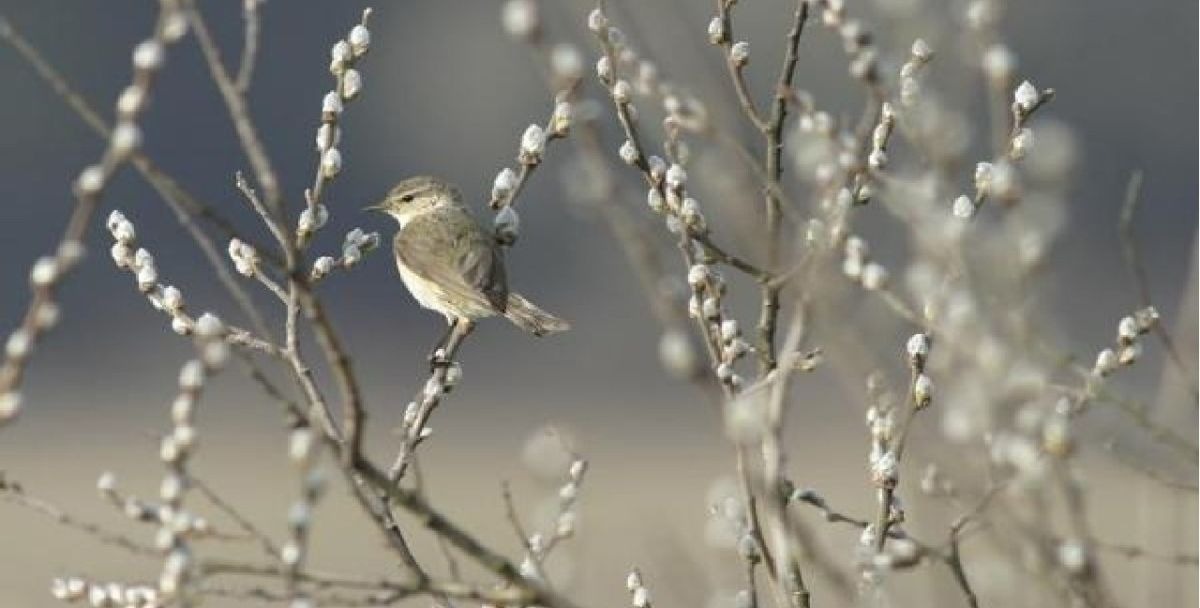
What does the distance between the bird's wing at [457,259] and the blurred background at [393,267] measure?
1617 cm

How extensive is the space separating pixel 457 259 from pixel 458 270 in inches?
2.5

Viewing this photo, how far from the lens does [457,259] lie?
8039 mm

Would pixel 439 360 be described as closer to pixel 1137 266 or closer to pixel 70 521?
pixel 70 521

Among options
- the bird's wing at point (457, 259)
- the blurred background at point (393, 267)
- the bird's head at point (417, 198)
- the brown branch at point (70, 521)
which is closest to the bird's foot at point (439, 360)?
the bird's wing at point (457, 259)

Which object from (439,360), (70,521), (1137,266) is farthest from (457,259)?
(1137,266)

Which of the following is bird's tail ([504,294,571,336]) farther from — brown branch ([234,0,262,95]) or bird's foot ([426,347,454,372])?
brown branch ([234,0,262,95])

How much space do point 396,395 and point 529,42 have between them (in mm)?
48928

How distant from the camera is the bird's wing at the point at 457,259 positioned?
7.83m

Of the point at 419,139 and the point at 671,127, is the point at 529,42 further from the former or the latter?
the point at 419,139

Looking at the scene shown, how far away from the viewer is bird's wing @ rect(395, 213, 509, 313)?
7832mm

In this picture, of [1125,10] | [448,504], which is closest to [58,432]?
[448,504]

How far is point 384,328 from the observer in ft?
199

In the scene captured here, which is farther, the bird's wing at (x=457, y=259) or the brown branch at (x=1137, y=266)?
the bird's wing at (x=457, y=259)

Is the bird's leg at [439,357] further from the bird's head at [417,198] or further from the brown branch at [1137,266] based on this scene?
the brown branch at [1137,266]
